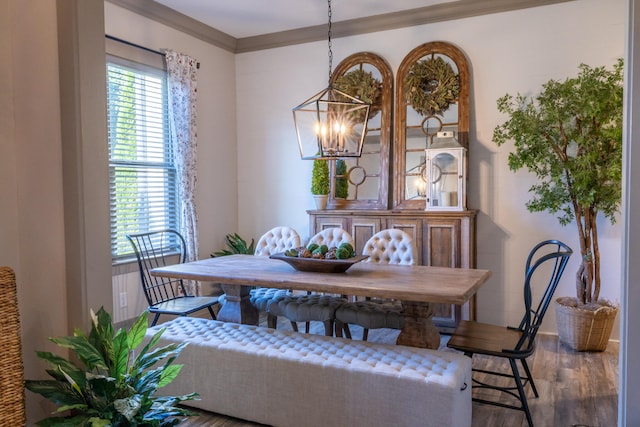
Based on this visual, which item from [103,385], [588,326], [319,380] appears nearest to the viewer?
[103,385]

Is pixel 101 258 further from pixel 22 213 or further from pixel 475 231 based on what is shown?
pixel 475 231

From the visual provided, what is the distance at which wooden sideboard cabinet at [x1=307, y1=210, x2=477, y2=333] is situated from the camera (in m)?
4.31

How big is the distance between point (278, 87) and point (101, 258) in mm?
3965

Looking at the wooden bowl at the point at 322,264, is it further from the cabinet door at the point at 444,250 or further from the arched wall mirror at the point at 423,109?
the arched wall mirror at the point at 423,109

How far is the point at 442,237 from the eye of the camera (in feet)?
14.4

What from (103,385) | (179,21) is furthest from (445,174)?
(103,385)

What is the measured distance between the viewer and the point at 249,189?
5.82 meters

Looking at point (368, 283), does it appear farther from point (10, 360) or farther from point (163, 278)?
point (163, 278)

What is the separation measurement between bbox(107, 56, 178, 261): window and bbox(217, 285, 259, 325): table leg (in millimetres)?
1245

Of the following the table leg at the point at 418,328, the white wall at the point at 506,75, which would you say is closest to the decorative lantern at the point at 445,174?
the white wall at the point at 506,75

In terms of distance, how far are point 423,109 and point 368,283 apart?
2.42 m

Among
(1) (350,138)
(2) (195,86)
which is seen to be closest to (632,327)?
(1) (350,138)

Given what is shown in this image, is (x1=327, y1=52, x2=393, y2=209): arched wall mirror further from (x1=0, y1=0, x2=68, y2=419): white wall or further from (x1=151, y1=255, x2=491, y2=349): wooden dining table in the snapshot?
(x1=0, y1=0, x2=68, y2=419): white wall

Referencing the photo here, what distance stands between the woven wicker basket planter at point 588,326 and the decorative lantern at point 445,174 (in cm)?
123
